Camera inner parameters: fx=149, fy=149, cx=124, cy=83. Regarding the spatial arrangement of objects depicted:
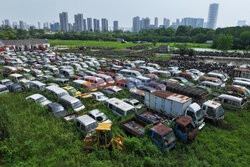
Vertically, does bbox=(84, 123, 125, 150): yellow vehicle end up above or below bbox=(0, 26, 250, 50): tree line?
below

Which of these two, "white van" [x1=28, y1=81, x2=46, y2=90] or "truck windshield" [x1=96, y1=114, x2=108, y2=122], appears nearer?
"truck windshield" [x1=96, y1=114, x2=108, y2=122]

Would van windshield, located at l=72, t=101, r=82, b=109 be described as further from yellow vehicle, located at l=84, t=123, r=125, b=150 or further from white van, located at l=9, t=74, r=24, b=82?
white van, located at l=9, t=74, r=24, b=82

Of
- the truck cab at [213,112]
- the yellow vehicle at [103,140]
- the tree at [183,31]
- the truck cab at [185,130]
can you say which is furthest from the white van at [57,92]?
the tree at [183,31]

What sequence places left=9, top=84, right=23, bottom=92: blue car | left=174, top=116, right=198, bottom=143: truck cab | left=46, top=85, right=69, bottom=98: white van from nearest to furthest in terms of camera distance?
left=174, top=116, right=198, bottom=143: truck cab → left=46, top=85, right=69, bottom=98: white van → left=9, top=84, right=23, bottom=92: blue car

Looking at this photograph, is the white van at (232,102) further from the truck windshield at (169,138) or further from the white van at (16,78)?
the white van at (16,78)

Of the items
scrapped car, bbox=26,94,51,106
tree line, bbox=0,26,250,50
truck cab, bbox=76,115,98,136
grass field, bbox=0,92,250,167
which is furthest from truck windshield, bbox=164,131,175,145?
tree line, bbox=0,26,250,50

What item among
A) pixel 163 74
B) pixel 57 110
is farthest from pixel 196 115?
pixel 163 74
